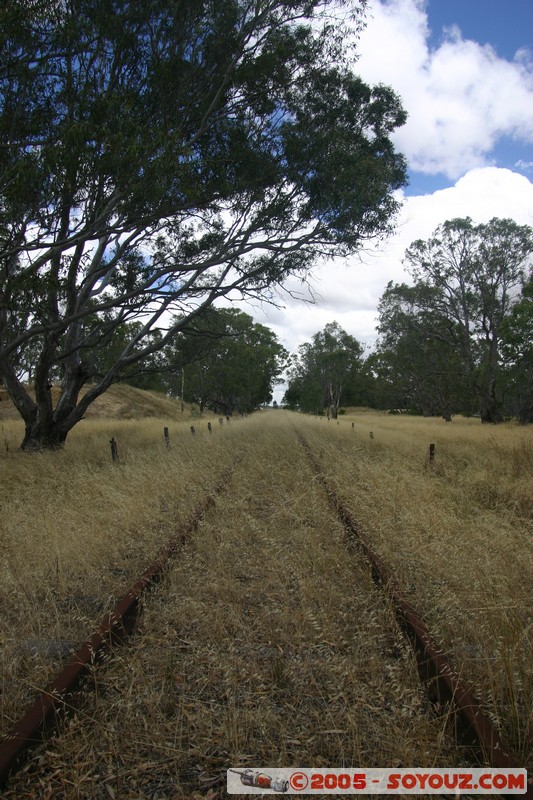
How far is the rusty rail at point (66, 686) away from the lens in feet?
6.78

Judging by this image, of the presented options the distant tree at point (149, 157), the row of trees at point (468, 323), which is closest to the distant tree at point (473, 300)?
the row of trees at point (468, 323)

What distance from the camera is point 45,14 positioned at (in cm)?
815

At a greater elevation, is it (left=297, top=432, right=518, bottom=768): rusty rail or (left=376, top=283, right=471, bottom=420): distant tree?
(left=376, top=283, right=471, bottom=420): distant tree

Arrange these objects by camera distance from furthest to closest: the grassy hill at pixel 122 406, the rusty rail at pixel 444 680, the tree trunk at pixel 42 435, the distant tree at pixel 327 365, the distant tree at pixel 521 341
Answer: the distant tree at pixel 327 365, the grassy hill at pixel 122 406, the distant tree at pixel 521 341, the tree trunk at pixel 42 435, the rusty rail at pixel 444 680

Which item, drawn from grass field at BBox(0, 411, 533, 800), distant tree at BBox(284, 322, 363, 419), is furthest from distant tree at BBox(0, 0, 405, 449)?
distant tree at BBox(284, 322, 363, 419)

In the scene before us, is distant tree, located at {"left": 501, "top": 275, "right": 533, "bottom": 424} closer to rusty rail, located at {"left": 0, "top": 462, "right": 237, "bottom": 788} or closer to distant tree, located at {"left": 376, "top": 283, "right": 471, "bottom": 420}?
distant tree, located at {"left": 376, "top": 283, "right": 471, "bottom": 420}

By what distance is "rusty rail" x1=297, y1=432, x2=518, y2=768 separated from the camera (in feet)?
6.67

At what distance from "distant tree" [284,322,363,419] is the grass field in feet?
170

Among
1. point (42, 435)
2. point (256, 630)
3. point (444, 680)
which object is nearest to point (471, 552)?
point (444, 680)

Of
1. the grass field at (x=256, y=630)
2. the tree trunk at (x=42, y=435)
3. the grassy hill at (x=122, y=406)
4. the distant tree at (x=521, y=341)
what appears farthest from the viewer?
the grassy hill at (x=122, y=406)

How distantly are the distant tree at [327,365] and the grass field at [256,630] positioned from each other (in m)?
51.7

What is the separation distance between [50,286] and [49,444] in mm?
6107

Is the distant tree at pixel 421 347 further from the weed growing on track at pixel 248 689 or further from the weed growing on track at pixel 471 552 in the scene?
the weed growing on track at pixel 248 689

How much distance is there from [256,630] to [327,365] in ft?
194
